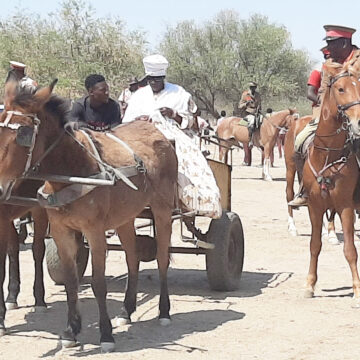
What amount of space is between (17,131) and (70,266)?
4.51ft

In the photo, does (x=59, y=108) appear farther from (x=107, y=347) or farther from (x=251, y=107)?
(x=251, y=107)

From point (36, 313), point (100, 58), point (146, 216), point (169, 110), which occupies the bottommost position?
point (36, 313)

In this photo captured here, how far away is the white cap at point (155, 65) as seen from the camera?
854 cm

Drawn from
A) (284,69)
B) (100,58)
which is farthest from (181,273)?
(284,69)

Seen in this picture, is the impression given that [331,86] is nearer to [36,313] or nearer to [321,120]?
[321,120]

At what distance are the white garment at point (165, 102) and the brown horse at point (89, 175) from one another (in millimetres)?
811

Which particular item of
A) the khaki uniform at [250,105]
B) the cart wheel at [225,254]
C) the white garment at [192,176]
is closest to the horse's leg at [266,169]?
the khaki uniform at [250,105]

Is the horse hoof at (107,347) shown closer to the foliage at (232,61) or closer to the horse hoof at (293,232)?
the horse hoof at (293,232)

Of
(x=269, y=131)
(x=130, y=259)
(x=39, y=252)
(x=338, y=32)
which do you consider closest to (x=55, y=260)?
(x=39, y=252)

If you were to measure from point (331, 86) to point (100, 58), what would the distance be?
110 ft

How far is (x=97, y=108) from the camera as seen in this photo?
27.8 ft

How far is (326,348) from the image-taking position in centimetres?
672

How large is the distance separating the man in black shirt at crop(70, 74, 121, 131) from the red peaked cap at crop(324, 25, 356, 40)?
2.39m

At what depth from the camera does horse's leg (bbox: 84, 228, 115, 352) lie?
6.69 meters
